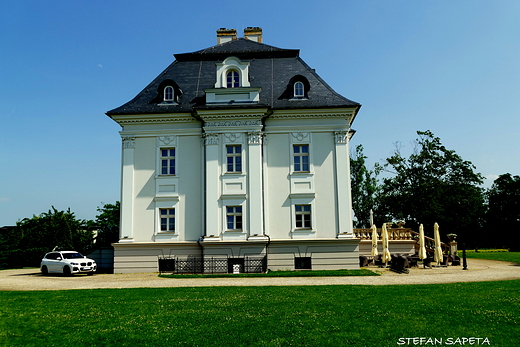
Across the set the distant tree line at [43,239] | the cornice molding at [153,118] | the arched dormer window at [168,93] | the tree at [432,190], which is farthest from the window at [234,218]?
the tree at [432,190]

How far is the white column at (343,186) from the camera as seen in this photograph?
24.7 metres

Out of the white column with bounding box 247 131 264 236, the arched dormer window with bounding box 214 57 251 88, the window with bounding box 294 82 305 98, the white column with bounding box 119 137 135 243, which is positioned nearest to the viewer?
the white column with bounding box 247 131 264 236

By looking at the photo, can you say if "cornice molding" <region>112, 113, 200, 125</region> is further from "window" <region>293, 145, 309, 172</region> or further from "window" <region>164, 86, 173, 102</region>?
"window" <region>293, 145, 309, 172</region>

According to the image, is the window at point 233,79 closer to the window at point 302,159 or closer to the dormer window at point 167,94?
the dormer window at point 167,94

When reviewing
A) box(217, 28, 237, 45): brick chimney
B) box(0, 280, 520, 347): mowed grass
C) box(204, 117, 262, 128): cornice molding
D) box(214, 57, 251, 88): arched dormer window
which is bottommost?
box(0, 280, 520, 347): mowed grass

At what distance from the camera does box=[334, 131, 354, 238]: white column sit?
24688 mm

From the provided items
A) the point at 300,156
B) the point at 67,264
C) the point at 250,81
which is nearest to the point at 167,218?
the point at 67,264

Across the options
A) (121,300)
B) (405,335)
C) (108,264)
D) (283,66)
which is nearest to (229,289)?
(121,300)

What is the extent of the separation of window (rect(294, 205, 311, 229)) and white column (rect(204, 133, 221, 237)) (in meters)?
4.80

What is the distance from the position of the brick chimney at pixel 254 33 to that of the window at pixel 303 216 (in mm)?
14853

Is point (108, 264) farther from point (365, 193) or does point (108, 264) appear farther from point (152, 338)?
point (365, 193)

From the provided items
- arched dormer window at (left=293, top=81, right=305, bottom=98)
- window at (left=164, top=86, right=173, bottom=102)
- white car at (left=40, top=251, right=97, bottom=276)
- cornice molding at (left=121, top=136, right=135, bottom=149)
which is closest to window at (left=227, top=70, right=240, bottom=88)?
arched dormer window at (left=293, top=81, right=305, bottom=98)

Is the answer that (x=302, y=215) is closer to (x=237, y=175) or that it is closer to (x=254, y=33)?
(x=237, y=175)

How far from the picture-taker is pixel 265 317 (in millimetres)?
10188
